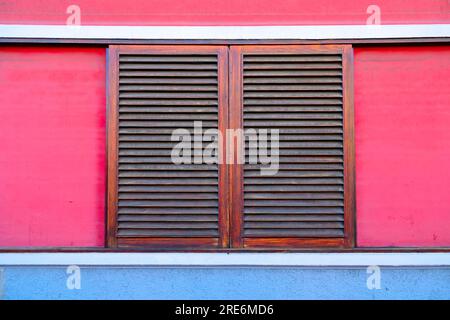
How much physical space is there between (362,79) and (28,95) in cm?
292

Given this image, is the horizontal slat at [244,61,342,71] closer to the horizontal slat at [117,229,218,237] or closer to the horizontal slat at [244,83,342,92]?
the horizontal slat at [244,83,342,92]

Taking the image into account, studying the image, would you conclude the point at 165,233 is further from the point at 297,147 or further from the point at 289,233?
the point at 297,147

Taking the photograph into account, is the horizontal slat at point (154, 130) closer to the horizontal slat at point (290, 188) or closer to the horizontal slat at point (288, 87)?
the horizontal slat at point (288, 87)

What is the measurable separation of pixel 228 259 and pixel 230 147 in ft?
3.14

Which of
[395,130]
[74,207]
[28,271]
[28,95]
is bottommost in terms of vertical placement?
[28,271]

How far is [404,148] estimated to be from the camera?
429 centimetres

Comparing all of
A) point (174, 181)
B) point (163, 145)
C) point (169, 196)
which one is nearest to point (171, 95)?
point (163, 145)

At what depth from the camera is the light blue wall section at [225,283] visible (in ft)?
13.8
